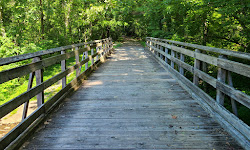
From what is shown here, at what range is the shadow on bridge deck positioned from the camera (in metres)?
2.89

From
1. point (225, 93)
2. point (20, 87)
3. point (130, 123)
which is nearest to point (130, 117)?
point (130, 123)

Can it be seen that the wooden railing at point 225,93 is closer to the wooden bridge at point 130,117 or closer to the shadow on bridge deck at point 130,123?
the wooden bridge at point 130,117

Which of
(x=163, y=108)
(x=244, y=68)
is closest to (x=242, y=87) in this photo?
(x=163, y=108)

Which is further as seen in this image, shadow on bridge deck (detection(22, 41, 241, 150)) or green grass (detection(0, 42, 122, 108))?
green grass (detection(0, 42, 122, 108))

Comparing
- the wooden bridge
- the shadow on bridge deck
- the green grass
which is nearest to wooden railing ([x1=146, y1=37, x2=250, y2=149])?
the wooden bridge

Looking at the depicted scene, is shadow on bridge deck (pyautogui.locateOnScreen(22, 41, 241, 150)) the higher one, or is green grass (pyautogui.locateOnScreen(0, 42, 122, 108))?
shadow on bridge deck (pyautogui.locateOnScreen(22, 41, 241, 150))

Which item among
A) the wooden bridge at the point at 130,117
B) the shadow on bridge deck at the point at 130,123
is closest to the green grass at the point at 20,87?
the shadow on bridge deck at the point at 130,123

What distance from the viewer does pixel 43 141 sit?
2.97 meters

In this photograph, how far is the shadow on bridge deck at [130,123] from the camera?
9.48ft

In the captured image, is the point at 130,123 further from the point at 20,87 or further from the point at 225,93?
the point at 20,87

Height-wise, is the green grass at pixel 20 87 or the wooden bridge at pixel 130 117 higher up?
the wooden bridge at pixel 130 117

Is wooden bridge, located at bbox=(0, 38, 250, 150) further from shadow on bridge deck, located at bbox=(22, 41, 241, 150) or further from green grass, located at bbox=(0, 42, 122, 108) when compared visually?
green grass, located at bbox=(0, 42, 122, 108)

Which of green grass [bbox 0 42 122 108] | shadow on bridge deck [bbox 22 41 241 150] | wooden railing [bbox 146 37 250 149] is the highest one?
wooden railing [bbox 146 37 250 149]

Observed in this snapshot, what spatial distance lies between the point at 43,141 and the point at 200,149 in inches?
86.7
